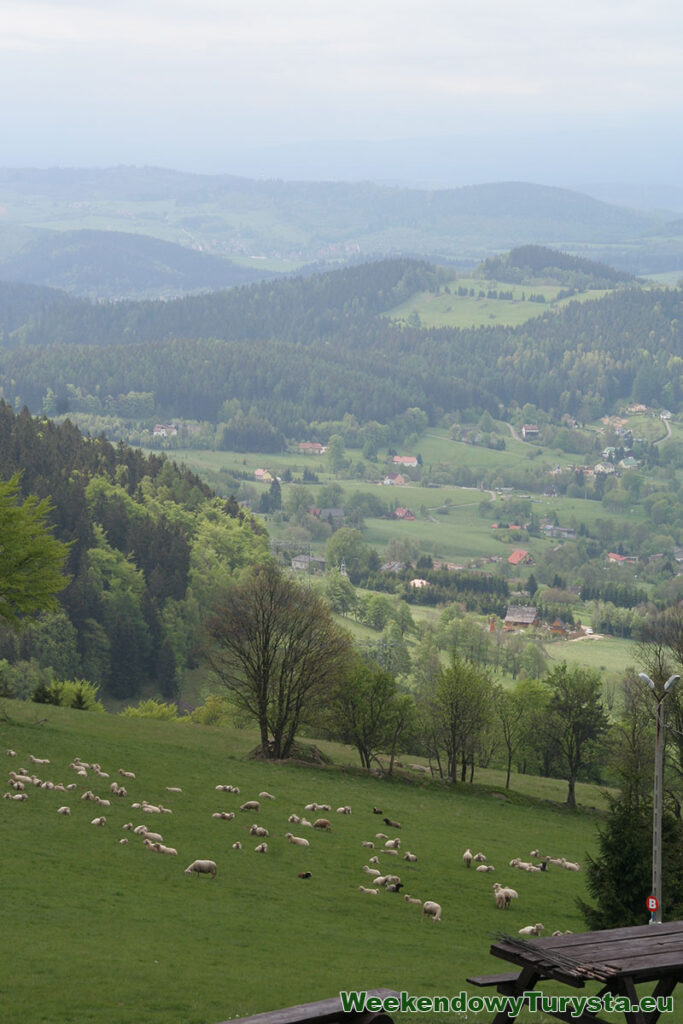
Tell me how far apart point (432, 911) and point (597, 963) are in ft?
71.0

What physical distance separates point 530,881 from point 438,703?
1172 inches

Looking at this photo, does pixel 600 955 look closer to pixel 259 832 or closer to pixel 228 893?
pixel 228 893

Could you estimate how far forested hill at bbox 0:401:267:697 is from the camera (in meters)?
117

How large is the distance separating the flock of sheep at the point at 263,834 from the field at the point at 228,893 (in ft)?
1.25

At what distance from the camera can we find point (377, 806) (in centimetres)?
5162

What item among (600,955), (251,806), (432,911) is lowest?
(251,806)

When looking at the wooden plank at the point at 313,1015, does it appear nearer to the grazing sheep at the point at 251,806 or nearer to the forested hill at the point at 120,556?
the grazing sheep at the point at 251,806

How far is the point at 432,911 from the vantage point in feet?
109

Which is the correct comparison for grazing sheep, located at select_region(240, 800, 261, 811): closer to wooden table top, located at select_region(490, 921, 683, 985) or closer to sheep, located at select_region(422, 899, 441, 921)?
sheep, located at select_region(422, 899, 441, 921)

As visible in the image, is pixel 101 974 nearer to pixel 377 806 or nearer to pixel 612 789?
pixel 377 806

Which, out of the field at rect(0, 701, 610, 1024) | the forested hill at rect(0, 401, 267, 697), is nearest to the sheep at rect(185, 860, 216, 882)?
the field at rect(0, 701, 610, 1024)

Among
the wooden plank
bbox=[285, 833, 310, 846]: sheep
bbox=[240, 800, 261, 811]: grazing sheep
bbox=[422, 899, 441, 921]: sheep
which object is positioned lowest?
bbox=[240, 800, 261, 811]: grazing sheep

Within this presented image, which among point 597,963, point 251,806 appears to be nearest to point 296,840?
point 251,806

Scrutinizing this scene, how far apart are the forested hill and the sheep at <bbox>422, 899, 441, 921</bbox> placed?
65246 millimetres
